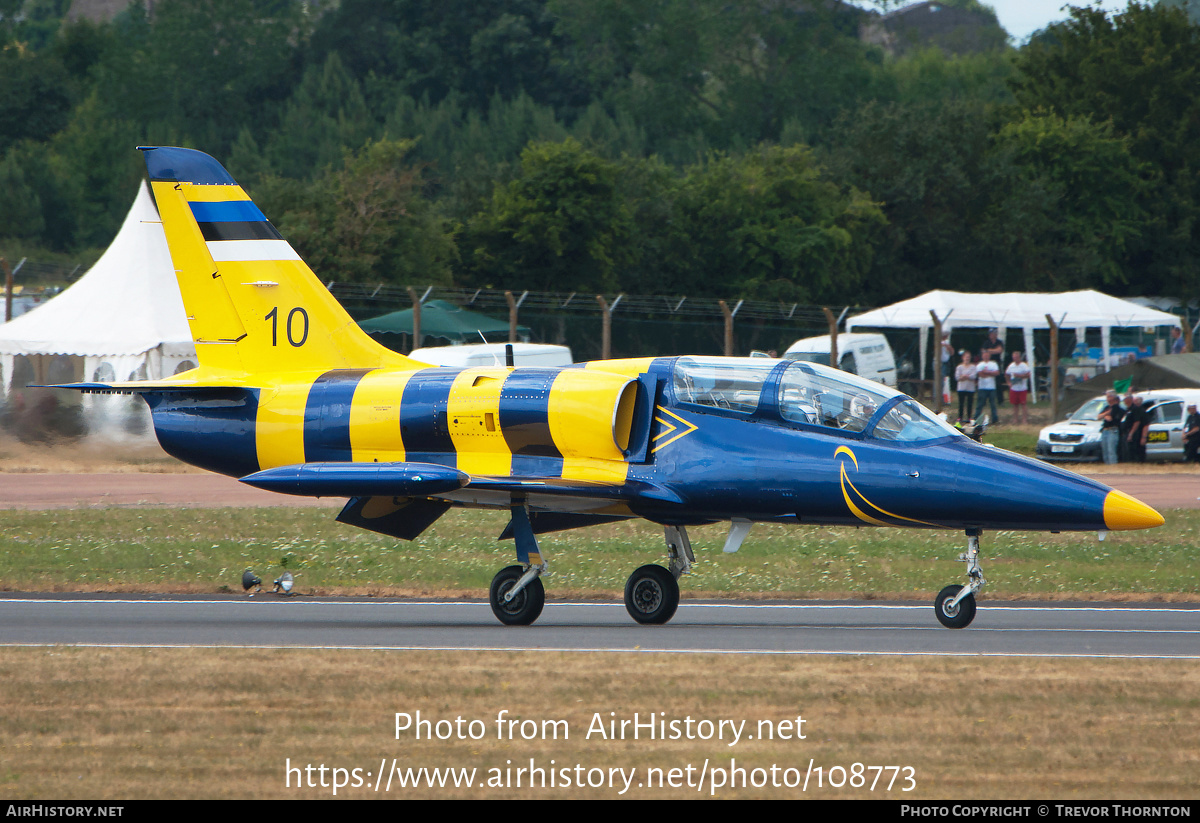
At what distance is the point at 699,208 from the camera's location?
188 ft

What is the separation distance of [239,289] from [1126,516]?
347 inches

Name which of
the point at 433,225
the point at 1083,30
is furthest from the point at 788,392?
the point at 1083,30

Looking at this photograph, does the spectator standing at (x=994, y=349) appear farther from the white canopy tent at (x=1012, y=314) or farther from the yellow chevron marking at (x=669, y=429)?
the yellow chevron marking at (x=669, y=429)

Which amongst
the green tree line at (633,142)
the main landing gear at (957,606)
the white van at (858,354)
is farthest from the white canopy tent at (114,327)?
the main landing gear at (957,606)

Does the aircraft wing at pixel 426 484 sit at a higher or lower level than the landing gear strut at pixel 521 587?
higher

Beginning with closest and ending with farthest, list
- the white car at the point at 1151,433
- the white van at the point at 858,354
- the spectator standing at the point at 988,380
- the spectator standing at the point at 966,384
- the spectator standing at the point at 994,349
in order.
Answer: the white car at the point at 1151,433 → the spectator standing at the point at 988,380 → the spectator standing at the point at 966,384 → the spectator standing at the point at 994,349 → the white van at the point at 858,354

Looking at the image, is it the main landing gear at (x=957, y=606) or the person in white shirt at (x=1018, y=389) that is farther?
the person in white shirt at (x=1018, y=389)

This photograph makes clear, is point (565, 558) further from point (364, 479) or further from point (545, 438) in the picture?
point (364, 479)

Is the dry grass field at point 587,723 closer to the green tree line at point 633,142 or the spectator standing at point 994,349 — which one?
the spectator standing at point 994,349

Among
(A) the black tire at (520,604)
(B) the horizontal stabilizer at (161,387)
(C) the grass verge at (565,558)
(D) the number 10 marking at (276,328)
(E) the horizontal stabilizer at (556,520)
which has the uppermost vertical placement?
(D) the number 10 marking at (276,328)

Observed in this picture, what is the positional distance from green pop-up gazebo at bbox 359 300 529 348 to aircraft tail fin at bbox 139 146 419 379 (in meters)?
20.4

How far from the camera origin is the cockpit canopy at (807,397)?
40.7 feet

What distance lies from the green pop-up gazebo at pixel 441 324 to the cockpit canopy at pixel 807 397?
23.2 m

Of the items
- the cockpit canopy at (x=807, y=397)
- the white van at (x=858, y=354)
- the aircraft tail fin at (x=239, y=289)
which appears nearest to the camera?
the cockpit canopy at (x=807, y=397)
